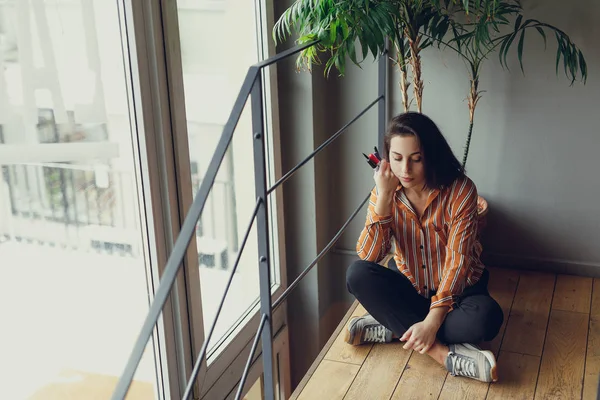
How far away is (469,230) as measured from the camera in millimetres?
2039

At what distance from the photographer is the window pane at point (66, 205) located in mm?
1535

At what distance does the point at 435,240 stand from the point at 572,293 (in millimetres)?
678

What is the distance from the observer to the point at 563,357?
6.76 feet

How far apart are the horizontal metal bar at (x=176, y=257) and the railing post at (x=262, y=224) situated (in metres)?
0.07

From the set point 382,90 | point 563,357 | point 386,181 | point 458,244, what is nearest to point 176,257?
point 386,181

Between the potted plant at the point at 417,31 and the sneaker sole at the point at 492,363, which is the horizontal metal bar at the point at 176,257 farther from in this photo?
the sneaker sole at the point at 492,363

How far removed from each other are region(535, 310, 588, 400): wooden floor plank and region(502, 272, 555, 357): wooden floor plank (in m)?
0.03

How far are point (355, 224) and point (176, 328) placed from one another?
1.05 m

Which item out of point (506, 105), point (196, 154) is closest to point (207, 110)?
point (196, 154)

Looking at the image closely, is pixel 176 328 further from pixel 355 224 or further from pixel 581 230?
pixel 581 230

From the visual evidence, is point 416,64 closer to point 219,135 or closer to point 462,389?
point 219,135

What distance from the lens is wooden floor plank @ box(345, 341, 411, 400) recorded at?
1.96 meters

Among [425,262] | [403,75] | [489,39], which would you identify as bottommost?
[425,262]

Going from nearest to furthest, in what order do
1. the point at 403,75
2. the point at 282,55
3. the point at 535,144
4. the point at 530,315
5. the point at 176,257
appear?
the point at 176,257, the point at 282,55, the point at 530,315, the point at 403,75, the point at 535,144
